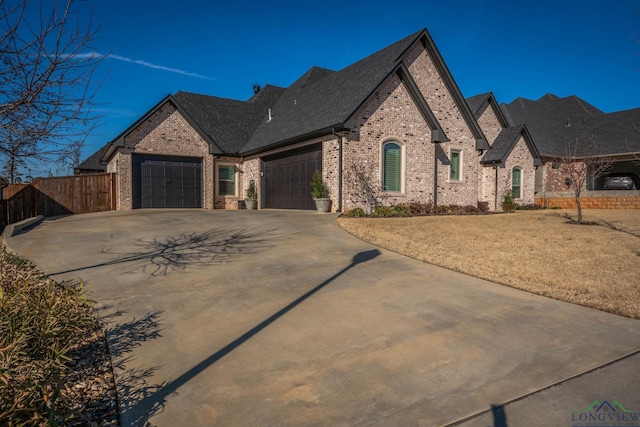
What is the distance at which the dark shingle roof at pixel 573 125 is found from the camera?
26.0m

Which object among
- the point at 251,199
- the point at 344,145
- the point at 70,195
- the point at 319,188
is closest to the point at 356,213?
the point at 319,188

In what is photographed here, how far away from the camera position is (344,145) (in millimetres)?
15773

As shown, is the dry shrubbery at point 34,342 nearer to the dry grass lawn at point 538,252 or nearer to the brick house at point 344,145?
the dry grass lawn at point 538,252

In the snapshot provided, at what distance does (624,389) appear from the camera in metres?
3.17

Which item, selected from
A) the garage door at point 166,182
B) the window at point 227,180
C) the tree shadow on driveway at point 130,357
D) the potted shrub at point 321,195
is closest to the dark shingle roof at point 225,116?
the window at point 227,180

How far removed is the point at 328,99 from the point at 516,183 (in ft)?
44.6

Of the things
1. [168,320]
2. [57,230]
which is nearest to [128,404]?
[168,320]

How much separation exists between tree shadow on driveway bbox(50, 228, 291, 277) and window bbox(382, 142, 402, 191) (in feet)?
25.1

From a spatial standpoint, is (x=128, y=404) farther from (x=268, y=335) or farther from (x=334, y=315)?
(x=334, y=315)

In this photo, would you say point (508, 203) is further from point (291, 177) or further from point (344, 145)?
point (291, 177)

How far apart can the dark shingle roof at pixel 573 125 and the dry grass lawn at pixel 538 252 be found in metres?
15.0

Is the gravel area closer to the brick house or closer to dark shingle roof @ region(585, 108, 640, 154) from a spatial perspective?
the brick house

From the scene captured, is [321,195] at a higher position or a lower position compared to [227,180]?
lower

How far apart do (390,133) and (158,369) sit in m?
15.2
